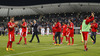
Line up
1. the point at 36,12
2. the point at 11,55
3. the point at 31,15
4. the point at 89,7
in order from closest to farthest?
the point at 11,55
the point at 89,7
the point at 36,12
the point at 31,15

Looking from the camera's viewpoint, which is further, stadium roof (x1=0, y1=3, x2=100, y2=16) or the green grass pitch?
stadium roof (x1=0, y1=3, x2=100, y2=16)

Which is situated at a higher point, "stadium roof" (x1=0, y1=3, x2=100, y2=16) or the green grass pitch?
"stadium roof" (x1=0, y1=3, x2=100, y2=16)

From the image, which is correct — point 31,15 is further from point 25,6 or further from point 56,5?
point 56,5

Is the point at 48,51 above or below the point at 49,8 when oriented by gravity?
below

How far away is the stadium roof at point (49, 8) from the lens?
58.6 metres

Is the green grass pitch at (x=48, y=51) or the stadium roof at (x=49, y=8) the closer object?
the green grass pitch at (x=48, y=51)

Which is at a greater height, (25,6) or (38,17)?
(25,6)

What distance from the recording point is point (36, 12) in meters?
62.8

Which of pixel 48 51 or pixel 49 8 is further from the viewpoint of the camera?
pixel 49 8

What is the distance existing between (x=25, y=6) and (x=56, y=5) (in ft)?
41.2

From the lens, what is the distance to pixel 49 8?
62.2 m

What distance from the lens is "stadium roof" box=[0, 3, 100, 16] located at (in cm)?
5859

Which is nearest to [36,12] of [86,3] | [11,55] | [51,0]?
[51,0]

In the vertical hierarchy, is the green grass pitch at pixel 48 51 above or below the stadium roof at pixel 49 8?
below
